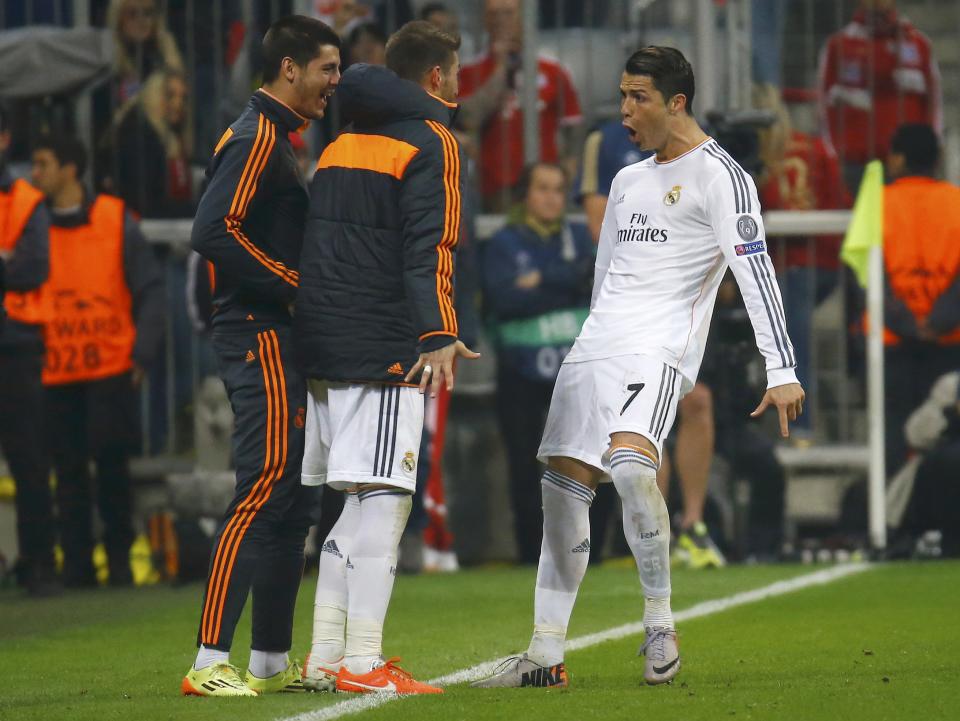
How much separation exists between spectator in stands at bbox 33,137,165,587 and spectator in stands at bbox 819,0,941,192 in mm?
4152

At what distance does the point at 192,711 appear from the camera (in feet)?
18.8

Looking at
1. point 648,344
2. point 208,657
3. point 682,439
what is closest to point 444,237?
point 648,344

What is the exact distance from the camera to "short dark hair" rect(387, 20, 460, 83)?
6.24 metres

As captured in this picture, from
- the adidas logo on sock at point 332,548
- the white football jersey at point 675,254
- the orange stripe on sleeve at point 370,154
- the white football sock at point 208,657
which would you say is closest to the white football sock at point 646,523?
the white football jersey at point 675,254

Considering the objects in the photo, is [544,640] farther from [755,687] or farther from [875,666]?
[875,666]

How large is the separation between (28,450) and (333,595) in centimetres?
492

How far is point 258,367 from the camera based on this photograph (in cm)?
620

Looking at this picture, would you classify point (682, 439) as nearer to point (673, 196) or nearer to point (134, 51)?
point (134, 51)

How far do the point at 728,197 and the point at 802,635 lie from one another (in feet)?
6.79

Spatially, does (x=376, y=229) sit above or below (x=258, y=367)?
above

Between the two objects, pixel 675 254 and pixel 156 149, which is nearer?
pixel 675 254

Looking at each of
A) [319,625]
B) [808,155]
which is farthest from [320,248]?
[808,155]

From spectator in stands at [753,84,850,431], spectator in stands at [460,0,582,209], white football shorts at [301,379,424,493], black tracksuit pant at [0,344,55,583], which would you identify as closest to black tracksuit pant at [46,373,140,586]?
black tracksuit pant at [0,344,55,583]

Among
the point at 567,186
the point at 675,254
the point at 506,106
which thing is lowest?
the point at 567,186
